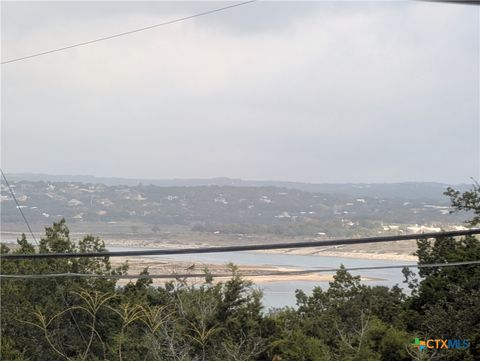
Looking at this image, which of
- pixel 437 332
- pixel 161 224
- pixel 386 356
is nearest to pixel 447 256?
pixel 437 332

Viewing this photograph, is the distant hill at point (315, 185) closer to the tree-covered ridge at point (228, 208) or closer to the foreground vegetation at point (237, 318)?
the tree-covered ridge at point (228, 208)

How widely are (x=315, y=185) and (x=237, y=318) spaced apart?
850 inches

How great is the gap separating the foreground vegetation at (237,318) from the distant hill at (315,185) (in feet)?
26.9

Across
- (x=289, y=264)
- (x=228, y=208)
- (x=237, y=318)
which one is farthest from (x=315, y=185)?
(x=237, y=318)

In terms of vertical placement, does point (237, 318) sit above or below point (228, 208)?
below

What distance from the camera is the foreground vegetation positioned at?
67.1 ft

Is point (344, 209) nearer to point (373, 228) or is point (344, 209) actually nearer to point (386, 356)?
point (373, 228)

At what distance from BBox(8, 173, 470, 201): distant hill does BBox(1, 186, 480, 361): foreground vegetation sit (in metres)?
8.21

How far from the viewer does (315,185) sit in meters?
44.7

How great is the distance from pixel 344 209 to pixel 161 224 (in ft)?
30.1

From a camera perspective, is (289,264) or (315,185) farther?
(315,185)

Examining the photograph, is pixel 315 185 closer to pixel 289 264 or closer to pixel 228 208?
pixel 228 208

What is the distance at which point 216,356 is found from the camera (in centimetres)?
2136

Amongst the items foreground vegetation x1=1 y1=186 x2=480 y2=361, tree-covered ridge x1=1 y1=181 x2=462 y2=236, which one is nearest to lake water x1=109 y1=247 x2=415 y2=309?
tree-covered ridge x1=1 y1=181 x2=462 y2=236
